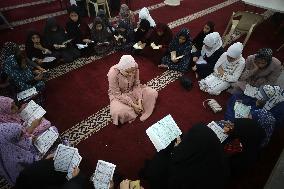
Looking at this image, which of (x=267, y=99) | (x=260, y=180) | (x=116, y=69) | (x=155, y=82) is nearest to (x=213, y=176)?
(x=260, y=180)

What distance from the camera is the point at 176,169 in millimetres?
1979

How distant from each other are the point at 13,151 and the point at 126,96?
1548 millimetres

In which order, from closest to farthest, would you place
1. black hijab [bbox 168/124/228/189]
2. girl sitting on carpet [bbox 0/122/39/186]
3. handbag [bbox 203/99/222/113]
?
black hijab [bbox 168/124/228/189] < girl sitting on carpet [bbox 0/122/39/186] < handbag [bbox 203/99/222/113]

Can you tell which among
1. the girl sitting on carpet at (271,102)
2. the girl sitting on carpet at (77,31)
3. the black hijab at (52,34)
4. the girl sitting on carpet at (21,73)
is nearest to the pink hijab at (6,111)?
the girl sitting on carpet at (21,73)

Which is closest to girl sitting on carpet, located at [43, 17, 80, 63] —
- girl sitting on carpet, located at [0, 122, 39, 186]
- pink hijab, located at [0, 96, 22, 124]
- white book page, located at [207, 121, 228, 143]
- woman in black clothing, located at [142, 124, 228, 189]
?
pink hijab, located at [0, 96, 22, 124]

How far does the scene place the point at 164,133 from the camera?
2.83 metres

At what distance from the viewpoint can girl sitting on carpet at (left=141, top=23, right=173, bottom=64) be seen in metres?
4.43

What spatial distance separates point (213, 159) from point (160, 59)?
276 cm

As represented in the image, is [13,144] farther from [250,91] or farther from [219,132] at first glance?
[250,91]

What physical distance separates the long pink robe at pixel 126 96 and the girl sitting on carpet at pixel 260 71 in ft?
4.55

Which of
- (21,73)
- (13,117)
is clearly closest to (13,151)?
(13,117)

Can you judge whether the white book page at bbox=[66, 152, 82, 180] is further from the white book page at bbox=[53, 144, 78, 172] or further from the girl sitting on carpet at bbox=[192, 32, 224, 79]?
the girl sitting on carpet at bbox=[192, 32, 224, 79]

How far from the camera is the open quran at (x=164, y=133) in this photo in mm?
2756

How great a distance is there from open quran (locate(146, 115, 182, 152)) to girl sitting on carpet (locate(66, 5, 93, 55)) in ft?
7.76
